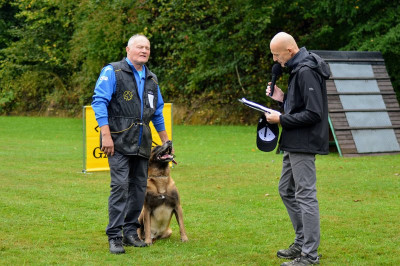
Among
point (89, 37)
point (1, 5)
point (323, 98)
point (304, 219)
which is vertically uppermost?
point (1, 5)

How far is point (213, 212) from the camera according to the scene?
26.1 ft

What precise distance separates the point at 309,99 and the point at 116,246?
2.21m

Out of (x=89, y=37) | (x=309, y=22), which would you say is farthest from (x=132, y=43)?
(x=89, y=37)

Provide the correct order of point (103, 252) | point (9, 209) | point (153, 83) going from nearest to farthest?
point (103, 252) < point (153, 83) < point (9, 209)

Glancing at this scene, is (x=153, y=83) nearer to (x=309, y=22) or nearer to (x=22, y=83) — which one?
(x=309, y=22)

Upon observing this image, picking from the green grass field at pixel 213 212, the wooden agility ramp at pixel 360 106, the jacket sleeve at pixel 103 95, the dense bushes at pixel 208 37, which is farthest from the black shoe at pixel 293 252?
the dense bushes at pixel 208 37

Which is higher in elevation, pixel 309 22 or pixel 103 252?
pixel 309 22

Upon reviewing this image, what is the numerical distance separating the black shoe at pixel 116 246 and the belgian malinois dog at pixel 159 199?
41cm

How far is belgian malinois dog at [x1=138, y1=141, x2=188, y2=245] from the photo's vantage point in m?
6.28

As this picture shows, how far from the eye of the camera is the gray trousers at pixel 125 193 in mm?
5875

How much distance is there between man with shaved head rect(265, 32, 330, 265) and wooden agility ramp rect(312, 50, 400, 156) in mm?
9118

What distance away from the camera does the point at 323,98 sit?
5.15 m

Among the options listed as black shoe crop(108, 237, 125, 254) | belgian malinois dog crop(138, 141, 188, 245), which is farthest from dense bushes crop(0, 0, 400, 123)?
black shoe crop(108, 237, 125, 254)

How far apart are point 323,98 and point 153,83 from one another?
1.85 m
